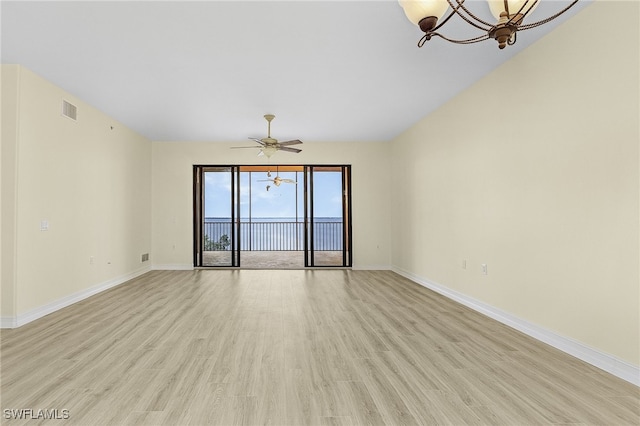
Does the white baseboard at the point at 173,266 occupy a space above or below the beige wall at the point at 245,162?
below

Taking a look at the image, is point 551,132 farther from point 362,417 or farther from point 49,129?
point 49,129

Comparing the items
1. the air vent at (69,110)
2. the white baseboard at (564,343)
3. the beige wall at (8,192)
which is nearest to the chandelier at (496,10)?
the white baseboard at (564,343)

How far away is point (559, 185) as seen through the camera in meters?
2.73

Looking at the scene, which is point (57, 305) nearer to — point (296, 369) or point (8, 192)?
point (8, 192)

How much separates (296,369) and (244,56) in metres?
2.90

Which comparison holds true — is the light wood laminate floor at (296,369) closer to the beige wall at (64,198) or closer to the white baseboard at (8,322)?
the white baseboard at (8,322)

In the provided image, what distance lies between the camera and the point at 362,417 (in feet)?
5.79

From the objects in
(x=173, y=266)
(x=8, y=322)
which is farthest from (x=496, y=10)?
(x=173, y=266)

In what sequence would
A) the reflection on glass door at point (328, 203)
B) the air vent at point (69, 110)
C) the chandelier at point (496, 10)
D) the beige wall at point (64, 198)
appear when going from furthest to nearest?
the reflection on glass door at point (328, 203), the air vent at point (69, 110), the beige wall at point (64, 198), the chandelier at point (496, 10)

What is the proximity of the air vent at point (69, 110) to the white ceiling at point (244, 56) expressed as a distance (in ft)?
0.62

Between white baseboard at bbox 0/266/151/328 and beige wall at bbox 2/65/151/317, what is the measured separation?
48mm

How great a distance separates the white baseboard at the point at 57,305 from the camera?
326 cm

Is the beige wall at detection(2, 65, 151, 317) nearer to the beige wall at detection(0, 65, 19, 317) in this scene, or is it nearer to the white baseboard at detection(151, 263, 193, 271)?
the beige wall at detection(0, 65, 19, 317)

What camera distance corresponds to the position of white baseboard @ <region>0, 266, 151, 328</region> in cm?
326
